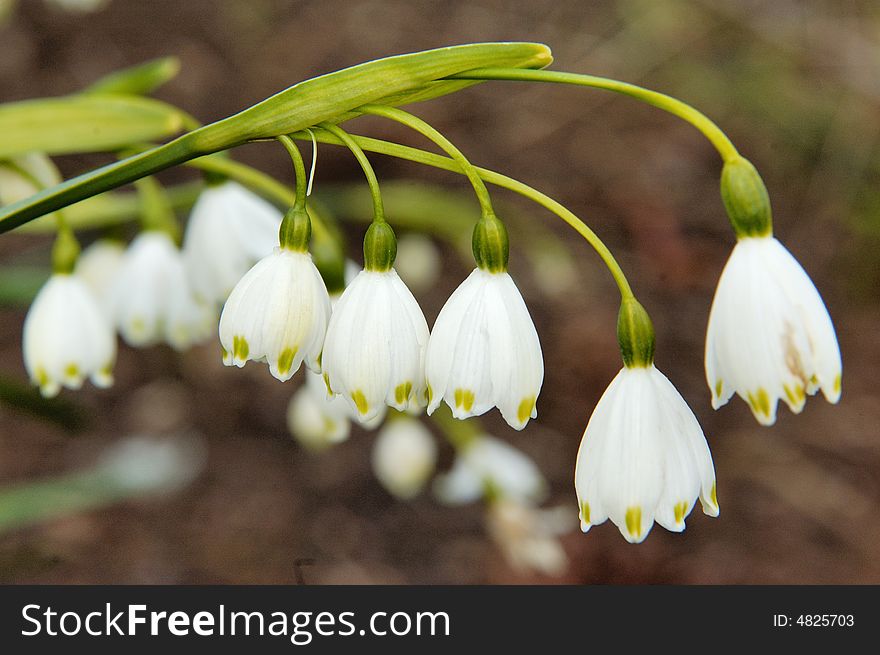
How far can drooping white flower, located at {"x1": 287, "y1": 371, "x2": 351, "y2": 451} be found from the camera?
128 cm

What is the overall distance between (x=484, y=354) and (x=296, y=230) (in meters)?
0.24

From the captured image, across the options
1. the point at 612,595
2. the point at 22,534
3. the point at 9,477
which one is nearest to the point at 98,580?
the point at 22,534

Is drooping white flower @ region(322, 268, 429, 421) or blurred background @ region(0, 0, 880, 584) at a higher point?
blurred background @ region(0, 0, 880, 584)

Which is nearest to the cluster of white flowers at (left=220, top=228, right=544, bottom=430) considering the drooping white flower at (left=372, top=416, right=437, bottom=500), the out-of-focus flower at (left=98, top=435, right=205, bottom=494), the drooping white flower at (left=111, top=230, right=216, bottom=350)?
the drooping white flower at (left=111, top=230, right=216, bottom=350)

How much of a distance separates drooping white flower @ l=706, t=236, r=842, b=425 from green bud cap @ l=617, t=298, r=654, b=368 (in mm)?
84

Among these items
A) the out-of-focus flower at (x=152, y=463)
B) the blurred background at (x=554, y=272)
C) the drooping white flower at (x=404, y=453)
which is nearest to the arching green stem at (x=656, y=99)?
the drooping white flower at (x=404, y=453)

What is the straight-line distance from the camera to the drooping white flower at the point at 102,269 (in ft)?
4.74

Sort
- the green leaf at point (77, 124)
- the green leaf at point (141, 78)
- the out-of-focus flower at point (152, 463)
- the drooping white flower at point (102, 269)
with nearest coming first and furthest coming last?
the green leaf at point (77, 124) → the green leaf at point (141, 78) → the drooping white flower at point (102, 269) → the out-of-focus flower at point (152, 463)

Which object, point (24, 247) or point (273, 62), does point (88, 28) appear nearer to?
point (273, 62)

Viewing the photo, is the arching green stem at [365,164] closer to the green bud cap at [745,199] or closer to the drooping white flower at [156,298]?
the green bud cap at [745,199]

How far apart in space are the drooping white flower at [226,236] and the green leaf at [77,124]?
16 cm

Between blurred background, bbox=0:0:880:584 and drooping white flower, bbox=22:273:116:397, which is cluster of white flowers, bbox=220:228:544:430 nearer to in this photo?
drooping white flower, bbox=22:273:116:397

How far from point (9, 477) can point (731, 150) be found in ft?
8.07

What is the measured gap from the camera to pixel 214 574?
2.56 m
